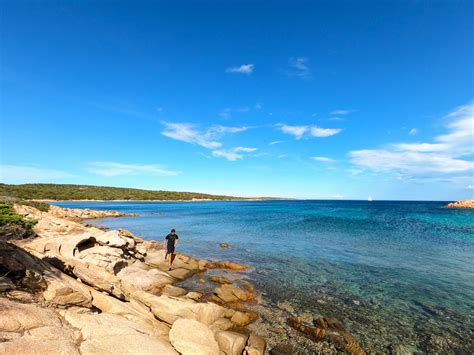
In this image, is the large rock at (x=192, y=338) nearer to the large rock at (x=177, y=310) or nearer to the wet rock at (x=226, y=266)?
the large rock at (x=177, y=310)

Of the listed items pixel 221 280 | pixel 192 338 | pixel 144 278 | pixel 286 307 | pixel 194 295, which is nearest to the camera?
pixel 192 338

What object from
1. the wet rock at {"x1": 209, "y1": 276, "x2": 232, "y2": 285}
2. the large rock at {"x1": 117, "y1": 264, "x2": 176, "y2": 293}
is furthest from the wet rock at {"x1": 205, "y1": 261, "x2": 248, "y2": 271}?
the large rock at {"x1": 117, "y1": 264, "x2": 176, "y2": 293}

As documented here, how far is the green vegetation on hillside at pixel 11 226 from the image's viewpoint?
16.5m

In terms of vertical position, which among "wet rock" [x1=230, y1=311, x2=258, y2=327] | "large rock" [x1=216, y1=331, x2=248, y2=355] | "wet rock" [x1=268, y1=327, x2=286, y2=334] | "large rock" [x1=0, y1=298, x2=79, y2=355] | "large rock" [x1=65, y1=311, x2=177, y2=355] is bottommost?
"wet rock" [x1=268, y1=327, x2=286, y2=334]

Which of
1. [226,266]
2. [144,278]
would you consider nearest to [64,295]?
[144,278]

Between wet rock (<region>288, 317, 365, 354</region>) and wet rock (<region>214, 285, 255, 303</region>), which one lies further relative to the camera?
wet rock (<region>214, 285, 255, 303</region>)

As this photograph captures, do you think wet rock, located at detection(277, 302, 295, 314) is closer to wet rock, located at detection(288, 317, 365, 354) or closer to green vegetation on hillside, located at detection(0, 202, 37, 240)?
wet rock, located at detection(288, 317, 365, 354)

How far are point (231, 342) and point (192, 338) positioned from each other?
1.51 m

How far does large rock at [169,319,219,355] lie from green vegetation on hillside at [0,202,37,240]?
13.5 metres

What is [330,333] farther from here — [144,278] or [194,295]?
[144,278]

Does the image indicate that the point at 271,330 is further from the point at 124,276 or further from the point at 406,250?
the point at 406,250

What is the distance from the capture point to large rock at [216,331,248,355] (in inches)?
374

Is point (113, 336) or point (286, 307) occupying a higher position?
point (113, 336)

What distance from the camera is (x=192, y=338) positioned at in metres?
9.21
